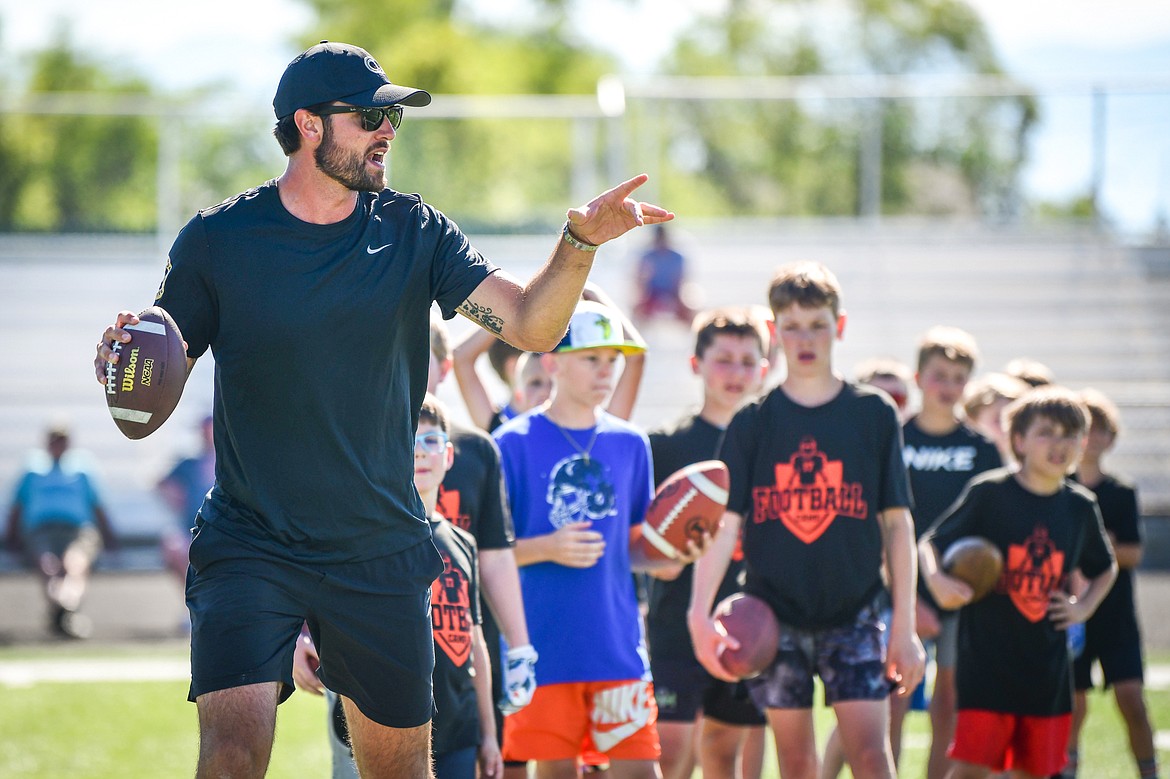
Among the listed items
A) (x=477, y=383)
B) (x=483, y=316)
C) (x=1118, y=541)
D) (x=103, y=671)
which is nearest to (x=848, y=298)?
(x=103, y=671)

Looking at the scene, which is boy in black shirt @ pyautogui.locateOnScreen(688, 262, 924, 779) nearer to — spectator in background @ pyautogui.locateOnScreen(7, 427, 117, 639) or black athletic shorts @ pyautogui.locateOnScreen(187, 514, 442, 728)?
black athletic shorts @ pyautogui.locateOnScreen(187, 514, 442, 728)

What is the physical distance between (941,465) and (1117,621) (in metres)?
1.06

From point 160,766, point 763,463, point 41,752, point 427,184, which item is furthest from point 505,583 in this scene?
point 427,184

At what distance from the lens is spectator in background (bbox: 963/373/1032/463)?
7.00 meters

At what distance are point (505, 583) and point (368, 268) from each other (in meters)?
1.42

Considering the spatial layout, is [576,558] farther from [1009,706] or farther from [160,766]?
[160,766]

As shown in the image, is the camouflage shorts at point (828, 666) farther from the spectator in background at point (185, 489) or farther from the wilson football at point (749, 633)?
the spectator in background at point (185, 489)

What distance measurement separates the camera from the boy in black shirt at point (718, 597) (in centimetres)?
550

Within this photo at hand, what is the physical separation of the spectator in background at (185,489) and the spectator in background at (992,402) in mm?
7637

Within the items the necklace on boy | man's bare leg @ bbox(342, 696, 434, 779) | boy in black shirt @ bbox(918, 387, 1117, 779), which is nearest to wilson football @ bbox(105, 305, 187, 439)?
man's bare leg @ bbox(342, 696, 434, 779)

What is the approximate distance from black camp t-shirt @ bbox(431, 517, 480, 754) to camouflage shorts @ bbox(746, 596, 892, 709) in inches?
43.7

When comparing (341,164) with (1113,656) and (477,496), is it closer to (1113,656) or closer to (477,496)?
(477,496)

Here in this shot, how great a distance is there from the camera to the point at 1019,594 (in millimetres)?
5520

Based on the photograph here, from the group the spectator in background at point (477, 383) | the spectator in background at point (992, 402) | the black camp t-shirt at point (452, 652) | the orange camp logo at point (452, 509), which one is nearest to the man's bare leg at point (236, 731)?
the black camp t-shirt at point (452, 652)
